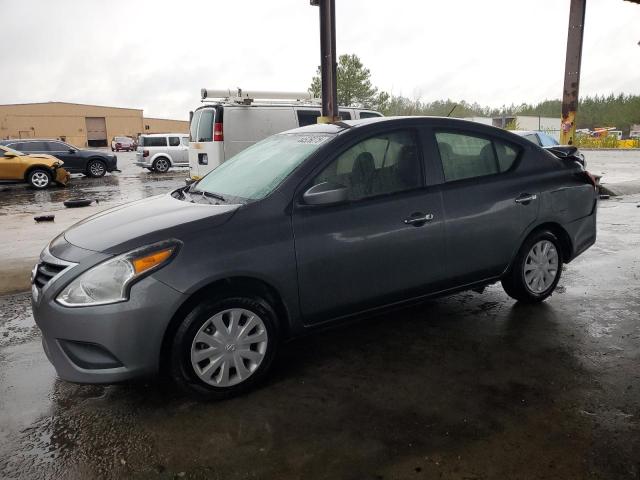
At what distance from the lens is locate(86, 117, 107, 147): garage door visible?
68125 mm

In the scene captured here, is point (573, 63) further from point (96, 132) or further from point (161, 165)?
point (96, 132)

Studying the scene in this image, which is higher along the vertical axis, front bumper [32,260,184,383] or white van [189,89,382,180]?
white van [189,89,382,180]

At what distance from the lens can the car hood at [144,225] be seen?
2.95m

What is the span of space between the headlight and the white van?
796 centimetres

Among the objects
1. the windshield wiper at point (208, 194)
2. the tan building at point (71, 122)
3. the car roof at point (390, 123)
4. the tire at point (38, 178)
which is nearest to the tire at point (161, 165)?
the tire at point (38, 178)

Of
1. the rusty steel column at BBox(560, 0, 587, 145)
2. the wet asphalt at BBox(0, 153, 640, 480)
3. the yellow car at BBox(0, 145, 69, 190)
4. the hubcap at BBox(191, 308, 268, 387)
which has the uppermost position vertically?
the rusty steel column at BBox(560, 0, 587, 145)

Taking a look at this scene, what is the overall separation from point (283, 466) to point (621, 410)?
192 centimetres

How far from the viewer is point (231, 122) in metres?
10.8

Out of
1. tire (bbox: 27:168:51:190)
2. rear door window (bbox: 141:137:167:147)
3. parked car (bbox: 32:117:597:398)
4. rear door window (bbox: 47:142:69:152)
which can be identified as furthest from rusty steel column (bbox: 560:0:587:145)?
rear door window (bbox: 47:142:69:152)

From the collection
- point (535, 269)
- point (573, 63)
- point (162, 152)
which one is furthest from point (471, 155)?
point (162, 152)

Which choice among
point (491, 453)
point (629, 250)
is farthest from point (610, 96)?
point (491, 453)

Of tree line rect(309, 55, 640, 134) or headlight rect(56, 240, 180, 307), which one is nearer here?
headlight rect(56, 240, 180, 307)

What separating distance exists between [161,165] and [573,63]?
16.2m

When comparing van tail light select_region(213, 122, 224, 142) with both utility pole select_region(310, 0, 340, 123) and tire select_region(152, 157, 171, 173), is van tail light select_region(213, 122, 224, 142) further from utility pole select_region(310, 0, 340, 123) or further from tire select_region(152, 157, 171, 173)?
tire select_region(152, 157, 171, 173)
